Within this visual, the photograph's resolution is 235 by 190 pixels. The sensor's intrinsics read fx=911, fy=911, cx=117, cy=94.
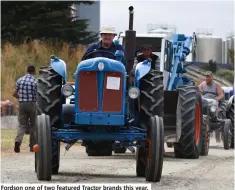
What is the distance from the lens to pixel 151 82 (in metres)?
13.1

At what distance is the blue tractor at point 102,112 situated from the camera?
482 inches

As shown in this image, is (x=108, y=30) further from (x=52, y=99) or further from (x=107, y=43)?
(x=52, y=99)

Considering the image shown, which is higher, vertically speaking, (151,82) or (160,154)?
(151,82)

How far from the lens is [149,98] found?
1298 cm

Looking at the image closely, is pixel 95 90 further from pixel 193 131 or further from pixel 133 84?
pixel 193 131

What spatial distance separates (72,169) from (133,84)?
2230 mm

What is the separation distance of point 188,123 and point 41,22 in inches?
857

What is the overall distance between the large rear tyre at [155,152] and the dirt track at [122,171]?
0.50ft

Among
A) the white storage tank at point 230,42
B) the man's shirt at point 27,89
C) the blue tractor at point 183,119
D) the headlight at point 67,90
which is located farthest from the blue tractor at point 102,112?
the white storage tank at point 230,42

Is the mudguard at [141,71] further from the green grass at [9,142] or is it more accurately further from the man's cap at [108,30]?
the green grass at [9,142]

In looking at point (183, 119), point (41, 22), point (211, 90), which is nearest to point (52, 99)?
point (183, 119)

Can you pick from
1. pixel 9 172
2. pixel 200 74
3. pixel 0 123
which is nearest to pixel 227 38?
pixel 200 74

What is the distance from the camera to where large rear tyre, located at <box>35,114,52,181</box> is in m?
12.1

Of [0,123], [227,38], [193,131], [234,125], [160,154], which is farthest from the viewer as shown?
[227,38]
